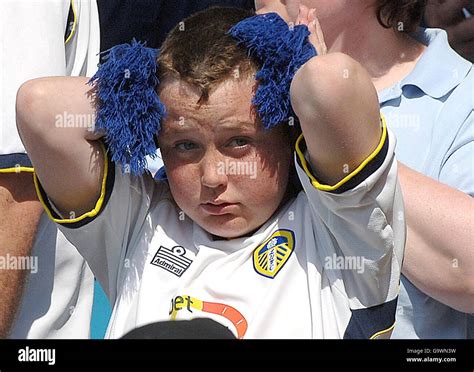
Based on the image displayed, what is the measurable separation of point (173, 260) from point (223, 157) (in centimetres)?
22

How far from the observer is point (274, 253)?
1.89 metres

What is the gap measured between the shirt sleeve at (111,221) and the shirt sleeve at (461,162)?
54 centimetres

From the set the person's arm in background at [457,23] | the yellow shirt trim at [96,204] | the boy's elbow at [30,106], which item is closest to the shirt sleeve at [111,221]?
the yellow shirt trim at [96,204]

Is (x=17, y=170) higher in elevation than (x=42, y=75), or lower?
lower

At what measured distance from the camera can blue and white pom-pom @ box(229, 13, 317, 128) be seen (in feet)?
6.04

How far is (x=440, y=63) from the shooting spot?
214 centimetres

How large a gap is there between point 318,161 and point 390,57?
56 cm

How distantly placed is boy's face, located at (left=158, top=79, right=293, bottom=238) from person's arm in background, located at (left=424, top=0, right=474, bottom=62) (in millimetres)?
1084

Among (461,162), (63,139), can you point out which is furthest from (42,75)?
(461,162)

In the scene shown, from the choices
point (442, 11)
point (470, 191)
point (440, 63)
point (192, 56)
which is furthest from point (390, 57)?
point (442, 11)

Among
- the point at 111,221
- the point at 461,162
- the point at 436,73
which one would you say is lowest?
the point at 111,221
